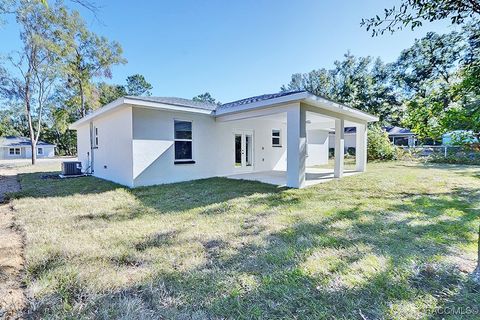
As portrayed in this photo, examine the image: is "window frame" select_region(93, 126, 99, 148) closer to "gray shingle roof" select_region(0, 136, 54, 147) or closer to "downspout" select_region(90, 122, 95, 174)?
"downspout" select_region(90, 122, 95, 174)

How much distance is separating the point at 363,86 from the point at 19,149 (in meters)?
49.0

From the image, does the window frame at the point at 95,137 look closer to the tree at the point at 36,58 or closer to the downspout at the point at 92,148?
the downspout at the point at 92,148

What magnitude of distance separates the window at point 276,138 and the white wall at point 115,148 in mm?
7464

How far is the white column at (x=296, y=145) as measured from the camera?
7.25 meters

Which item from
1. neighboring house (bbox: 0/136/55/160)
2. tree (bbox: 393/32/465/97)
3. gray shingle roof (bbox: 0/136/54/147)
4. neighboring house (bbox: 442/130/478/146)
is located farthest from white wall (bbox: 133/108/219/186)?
gray shingle roof (bbox: 0/136/54/147)

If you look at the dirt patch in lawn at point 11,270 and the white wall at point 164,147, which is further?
the white wall at point 164,147

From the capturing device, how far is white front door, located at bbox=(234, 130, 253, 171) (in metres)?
11.2

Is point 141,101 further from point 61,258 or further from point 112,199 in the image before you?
point 61,258

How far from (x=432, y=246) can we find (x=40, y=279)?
190 inches

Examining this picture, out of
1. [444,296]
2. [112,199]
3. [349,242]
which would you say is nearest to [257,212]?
[349,242]

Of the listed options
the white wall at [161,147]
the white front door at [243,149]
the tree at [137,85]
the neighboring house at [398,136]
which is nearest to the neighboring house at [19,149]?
the tree at [137,85]

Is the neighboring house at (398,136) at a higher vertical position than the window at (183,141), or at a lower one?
higher

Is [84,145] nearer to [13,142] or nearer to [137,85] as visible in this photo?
[13,142]

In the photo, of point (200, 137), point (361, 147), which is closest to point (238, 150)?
point (200, 137)
